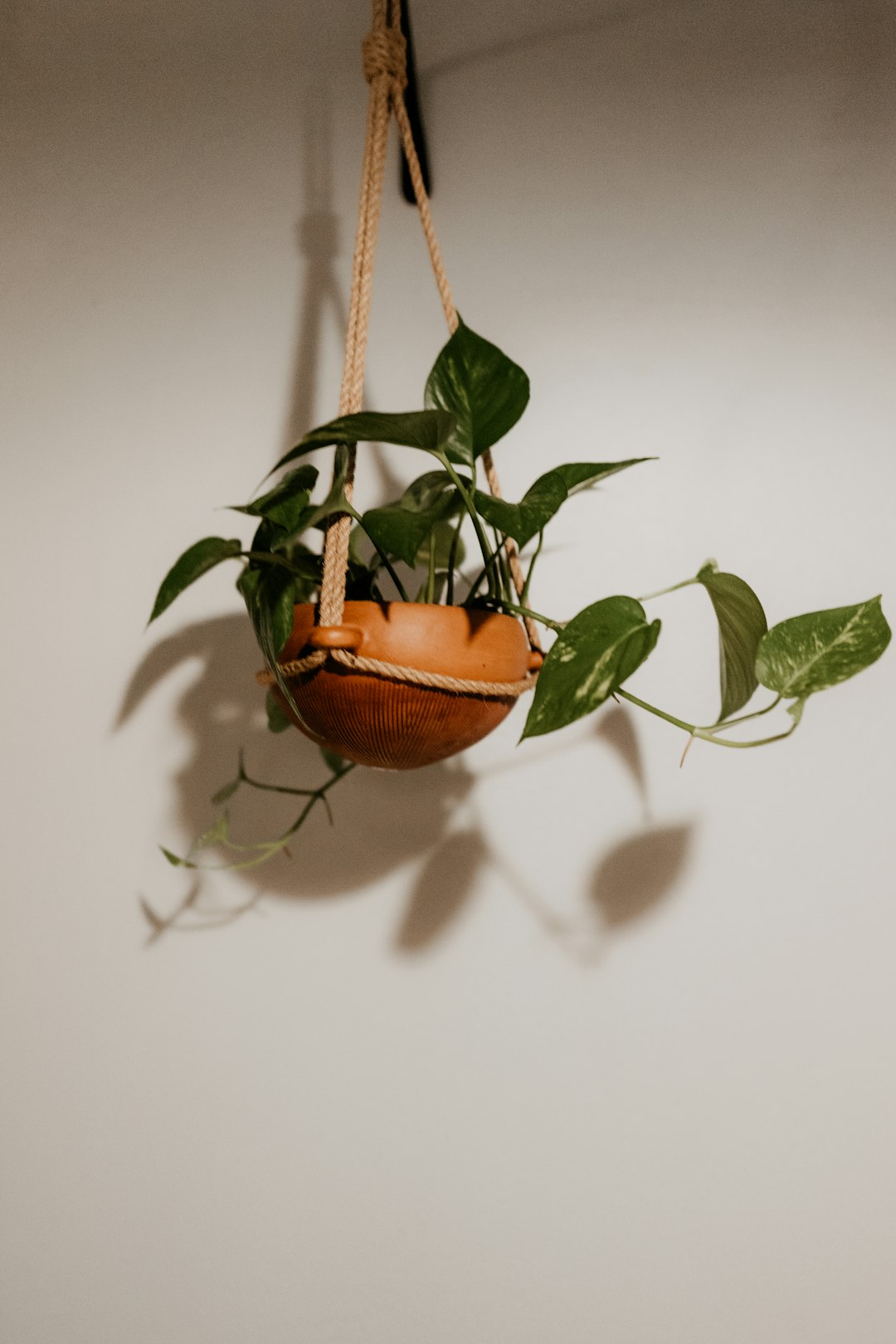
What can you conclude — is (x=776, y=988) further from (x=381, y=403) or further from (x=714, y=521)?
(x=381, y=403)

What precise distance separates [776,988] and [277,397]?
872 millimetres

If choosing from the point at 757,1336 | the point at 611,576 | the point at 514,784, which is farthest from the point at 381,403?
the point at 757,1336

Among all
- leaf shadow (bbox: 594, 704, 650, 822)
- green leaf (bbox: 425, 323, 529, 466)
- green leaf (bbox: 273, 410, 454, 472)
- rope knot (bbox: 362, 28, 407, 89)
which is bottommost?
leaf shadow (bbox: 594, 704, 650, 822)

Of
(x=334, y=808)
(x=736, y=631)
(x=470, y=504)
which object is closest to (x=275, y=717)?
(x=334, y=808)

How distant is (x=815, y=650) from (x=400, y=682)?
0.32m

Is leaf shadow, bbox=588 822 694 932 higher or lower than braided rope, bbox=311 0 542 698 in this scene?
lower

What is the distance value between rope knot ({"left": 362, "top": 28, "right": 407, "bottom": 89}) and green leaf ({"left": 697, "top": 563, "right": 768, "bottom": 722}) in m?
Answer: 0.56

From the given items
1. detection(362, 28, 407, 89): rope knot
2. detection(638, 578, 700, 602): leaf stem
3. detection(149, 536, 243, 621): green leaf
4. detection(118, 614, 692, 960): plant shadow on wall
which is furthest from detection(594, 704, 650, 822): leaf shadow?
detection(362, 28, 407, 89): rope knot

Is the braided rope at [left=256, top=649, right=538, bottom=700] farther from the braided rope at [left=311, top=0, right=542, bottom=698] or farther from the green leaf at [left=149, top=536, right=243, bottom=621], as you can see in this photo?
the green leaf at [left=149, top=536, right=243, bottom=621]

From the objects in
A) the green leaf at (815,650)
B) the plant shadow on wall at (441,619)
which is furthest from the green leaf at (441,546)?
the green leaf at (815,650)

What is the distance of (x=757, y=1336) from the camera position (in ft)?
2.87

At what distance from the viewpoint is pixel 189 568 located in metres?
0.77

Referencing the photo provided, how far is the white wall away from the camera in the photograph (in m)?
0.91

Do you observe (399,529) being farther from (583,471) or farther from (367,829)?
(367,829)
